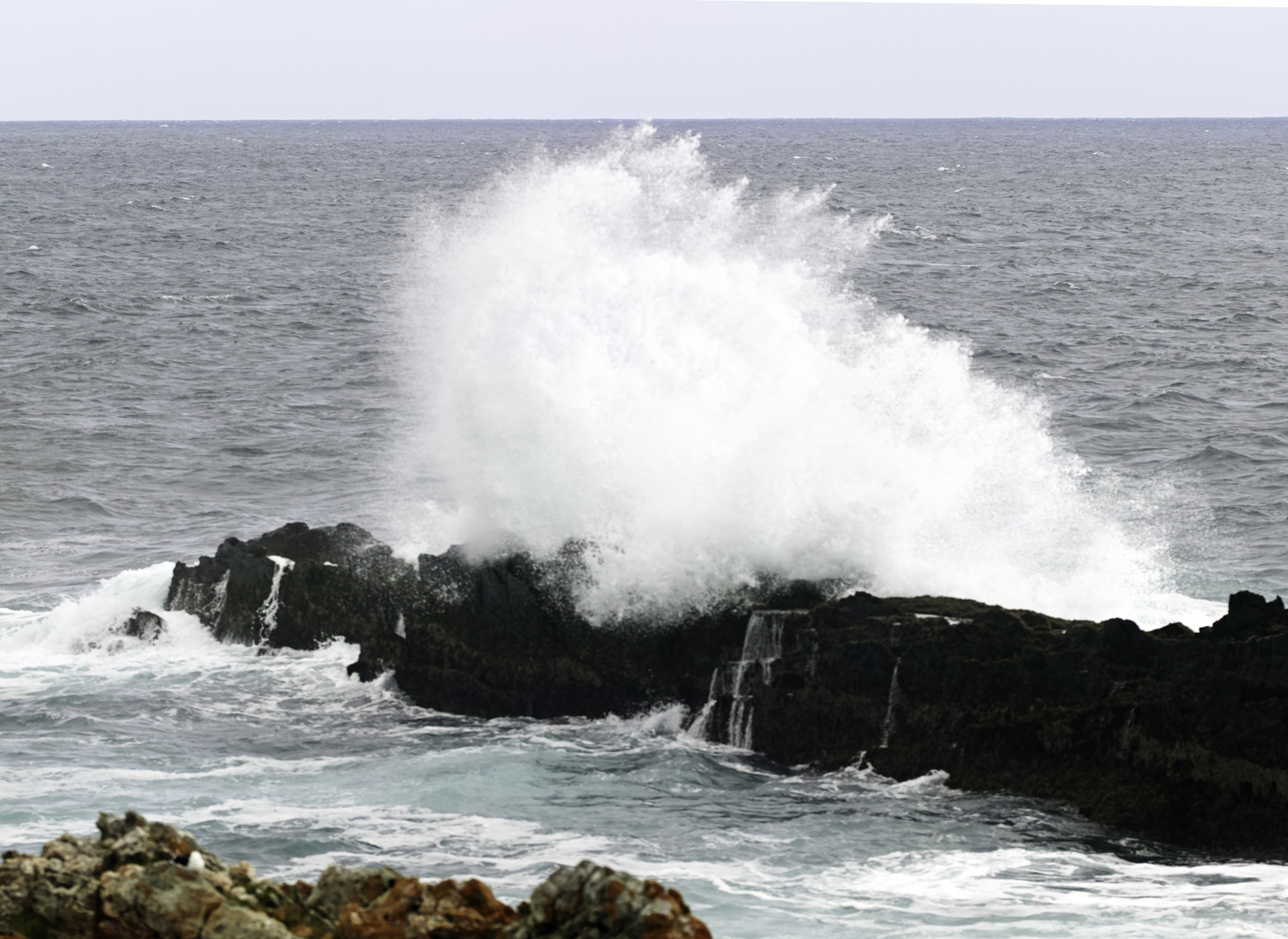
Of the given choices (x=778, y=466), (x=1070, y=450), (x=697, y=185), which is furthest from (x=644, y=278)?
(x=1070, y=450)

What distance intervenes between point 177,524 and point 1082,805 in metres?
14.6

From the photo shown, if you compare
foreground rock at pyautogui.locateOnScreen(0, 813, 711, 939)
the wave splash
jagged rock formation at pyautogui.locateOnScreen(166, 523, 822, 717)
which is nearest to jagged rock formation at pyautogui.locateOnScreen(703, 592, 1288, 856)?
jagged rock formation at pyautogui.locateOnScreen(166, 523, 822, 717)

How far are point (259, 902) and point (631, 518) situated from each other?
784 centimetres

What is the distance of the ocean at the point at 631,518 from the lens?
36.0 feet

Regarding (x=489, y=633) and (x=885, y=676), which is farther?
(x=489, y=633)

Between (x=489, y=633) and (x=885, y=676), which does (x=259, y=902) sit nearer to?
(x=885, y=676)

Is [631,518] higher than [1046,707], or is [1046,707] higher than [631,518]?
[631,518]

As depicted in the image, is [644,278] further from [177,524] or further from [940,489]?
[177,524]

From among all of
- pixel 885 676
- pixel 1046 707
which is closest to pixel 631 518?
pixel 885 676

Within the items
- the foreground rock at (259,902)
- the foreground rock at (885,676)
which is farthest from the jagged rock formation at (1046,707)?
the foreground rock at (259,902)

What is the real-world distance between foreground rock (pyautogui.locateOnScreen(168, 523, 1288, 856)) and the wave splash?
0.56 m

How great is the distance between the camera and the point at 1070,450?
25922mm

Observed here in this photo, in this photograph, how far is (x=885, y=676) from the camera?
12406 mm

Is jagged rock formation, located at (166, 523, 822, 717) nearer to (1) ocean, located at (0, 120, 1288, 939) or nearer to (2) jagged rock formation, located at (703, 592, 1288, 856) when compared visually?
(1) ocean, located at (0, 120, 1288, 939)
